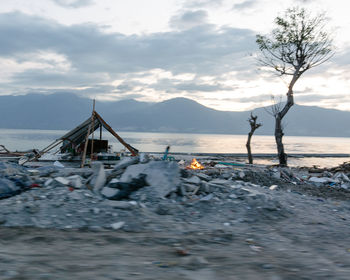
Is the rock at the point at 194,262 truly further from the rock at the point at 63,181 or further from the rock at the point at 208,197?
the rock at the point at 63,181

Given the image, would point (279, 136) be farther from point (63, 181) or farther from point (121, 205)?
point (121, 205)

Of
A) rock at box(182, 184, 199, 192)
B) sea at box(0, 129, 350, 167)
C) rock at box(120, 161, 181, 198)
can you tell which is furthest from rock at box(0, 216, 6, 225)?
sea at box(0, 129, 350, 167)

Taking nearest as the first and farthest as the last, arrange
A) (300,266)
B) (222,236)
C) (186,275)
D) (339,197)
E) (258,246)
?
(186,275), (300,266), (258,246), (222,236), (339,197)

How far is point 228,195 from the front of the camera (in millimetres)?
6539

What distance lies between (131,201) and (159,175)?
1.09 m

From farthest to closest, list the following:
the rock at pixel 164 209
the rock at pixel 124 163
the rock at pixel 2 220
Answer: the rock at pixel 124 163, the rock at pixel 164 209, the rock at pixel 2 220

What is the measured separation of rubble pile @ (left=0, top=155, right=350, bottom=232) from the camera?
4.90 metres

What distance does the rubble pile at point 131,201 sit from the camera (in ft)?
16.1

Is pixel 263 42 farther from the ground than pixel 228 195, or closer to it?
farther from the ground

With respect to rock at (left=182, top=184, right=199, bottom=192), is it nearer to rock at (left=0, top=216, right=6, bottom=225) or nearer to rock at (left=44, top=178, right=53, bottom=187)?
rock at (left=44, top=178, right=53, bottom=187)

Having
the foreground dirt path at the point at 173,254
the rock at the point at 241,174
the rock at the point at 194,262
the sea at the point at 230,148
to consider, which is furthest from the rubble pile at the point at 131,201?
the sea at the point at 230,148

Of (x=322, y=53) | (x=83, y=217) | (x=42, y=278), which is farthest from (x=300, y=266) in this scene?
(x=322, y=53)

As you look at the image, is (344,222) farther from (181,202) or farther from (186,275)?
(186,275)

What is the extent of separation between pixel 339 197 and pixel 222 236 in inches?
238
